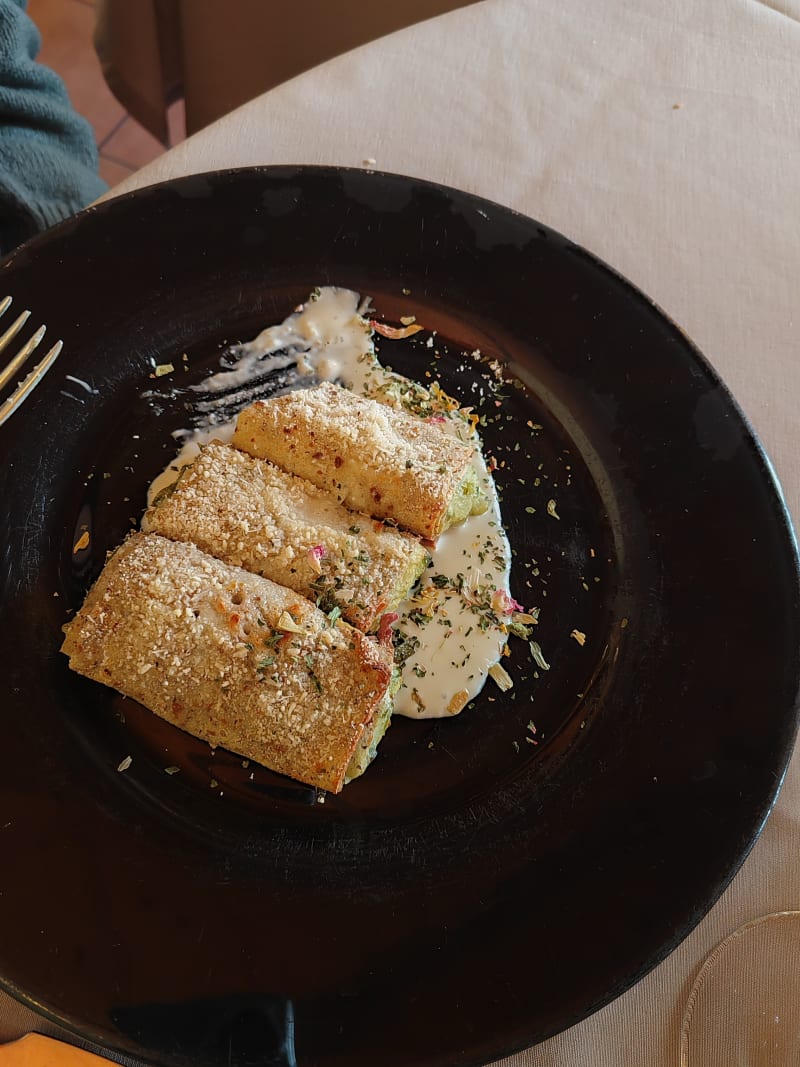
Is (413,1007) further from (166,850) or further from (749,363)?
(749,363)

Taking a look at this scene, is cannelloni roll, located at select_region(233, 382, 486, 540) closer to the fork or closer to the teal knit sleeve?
the fork

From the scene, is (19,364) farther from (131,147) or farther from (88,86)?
(88,86)

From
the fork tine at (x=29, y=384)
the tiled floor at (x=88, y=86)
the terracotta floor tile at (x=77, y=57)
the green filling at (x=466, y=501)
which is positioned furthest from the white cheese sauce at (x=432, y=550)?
the terracotta floor tile at (x=77, y=57)

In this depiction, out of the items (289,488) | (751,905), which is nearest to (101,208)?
(289,488)

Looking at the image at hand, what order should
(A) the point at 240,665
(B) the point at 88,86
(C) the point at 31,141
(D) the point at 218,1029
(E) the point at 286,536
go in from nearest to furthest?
(D) the point at 218,1029 < (A) the point at 240,665 < (E) the point at 286,536 < (C) the point at 31,141 < (B) the point at 88,86

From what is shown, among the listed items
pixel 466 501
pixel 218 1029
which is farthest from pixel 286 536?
pixel 218 1029
